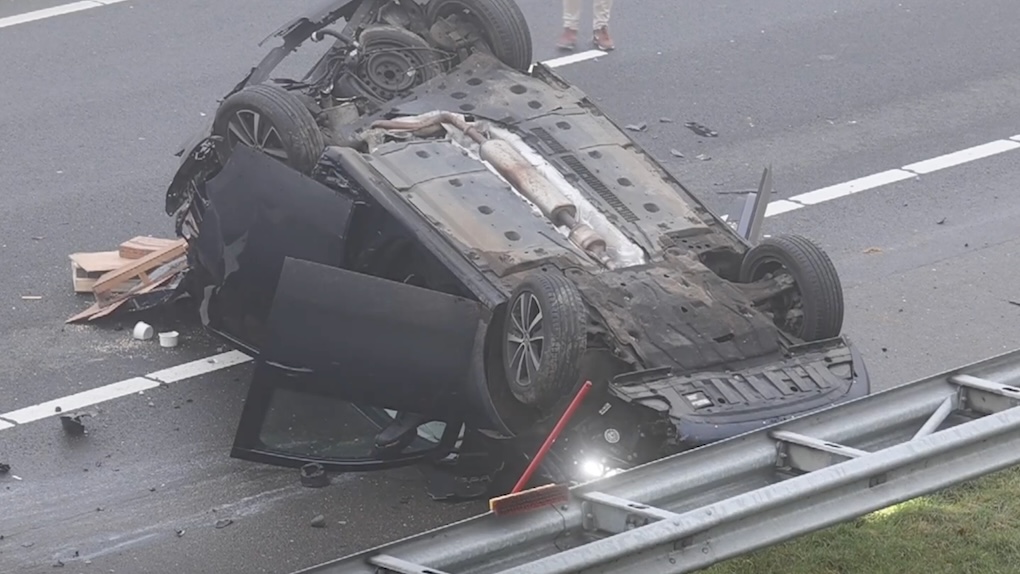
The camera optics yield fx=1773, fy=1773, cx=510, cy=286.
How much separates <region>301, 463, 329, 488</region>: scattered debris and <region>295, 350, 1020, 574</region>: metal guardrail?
2836mm

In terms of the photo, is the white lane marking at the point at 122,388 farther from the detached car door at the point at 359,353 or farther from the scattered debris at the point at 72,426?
the detached car door at the point at 359,353

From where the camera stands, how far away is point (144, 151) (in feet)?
35.3

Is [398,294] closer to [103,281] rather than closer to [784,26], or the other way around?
[103,281]

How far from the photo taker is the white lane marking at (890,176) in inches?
408

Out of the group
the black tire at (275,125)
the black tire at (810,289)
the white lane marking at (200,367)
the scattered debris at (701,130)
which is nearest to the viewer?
the black tire at (810,289)

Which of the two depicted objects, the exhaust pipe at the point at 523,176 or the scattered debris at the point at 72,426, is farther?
the scattered debris at the point at 72,426

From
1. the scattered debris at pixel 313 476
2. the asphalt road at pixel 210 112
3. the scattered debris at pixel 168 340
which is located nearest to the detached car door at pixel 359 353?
the scattered debris at pixel 313 476

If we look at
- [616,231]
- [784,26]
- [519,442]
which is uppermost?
[616,231]

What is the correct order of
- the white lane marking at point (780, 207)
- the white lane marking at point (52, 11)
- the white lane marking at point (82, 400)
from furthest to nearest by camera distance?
the white lane marking at point (52, 11), the white lane marking at point (780, 207), the white lane marking at point (82, 400)

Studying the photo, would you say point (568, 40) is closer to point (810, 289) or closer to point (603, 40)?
point (603, 40)

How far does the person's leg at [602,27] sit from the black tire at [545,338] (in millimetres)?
6437

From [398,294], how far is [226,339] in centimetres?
149

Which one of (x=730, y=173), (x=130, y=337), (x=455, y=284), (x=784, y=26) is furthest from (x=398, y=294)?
(x=784, y=26)

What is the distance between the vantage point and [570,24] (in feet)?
42.0
